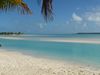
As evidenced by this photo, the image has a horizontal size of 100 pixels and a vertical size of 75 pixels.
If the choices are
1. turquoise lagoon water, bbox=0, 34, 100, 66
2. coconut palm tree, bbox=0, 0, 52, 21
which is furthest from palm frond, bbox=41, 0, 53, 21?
turquoise lagoon water, bbox=0, 34, 100, 66

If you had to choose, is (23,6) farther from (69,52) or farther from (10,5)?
(69,52)

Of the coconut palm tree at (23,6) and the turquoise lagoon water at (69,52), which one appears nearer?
the coconut palm tree at (23,6)

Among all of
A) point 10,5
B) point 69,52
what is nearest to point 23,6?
point 10,5

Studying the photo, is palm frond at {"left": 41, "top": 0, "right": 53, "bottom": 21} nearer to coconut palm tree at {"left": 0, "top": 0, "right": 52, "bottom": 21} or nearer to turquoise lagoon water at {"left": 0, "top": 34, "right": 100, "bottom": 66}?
coconut palm tree at {"left": 0, "top": 0, "right": 52, "bottom": 21}

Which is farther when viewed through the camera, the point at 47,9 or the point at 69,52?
the point at 69,52

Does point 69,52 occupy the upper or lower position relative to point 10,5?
lower

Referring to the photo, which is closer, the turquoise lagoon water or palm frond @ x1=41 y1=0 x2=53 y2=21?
palm frond @ x1=41 y1=0 x2=53 y2=21

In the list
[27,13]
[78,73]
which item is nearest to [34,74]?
[78,73]

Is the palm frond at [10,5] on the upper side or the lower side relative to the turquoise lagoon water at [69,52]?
upper

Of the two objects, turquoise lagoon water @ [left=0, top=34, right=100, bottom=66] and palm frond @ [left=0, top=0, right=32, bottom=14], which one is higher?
palm frond @ [left=0, top=0, right=32, bottom=14]

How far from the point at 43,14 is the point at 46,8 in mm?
184

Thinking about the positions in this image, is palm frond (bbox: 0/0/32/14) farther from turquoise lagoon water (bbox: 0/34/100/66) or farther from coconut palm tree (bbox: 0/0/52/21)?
turquoise lagoon water (bbox: 0/34/100/66)

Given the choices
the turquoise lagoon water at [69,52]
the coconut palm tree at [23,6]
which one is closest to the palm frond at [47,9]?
the coconut palm tree at [23,6]

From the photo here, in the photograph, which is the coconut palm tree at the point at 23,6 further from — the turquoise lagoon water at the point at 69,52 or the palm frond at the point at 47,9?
the turquoise lagoon water at the point at 69,52
